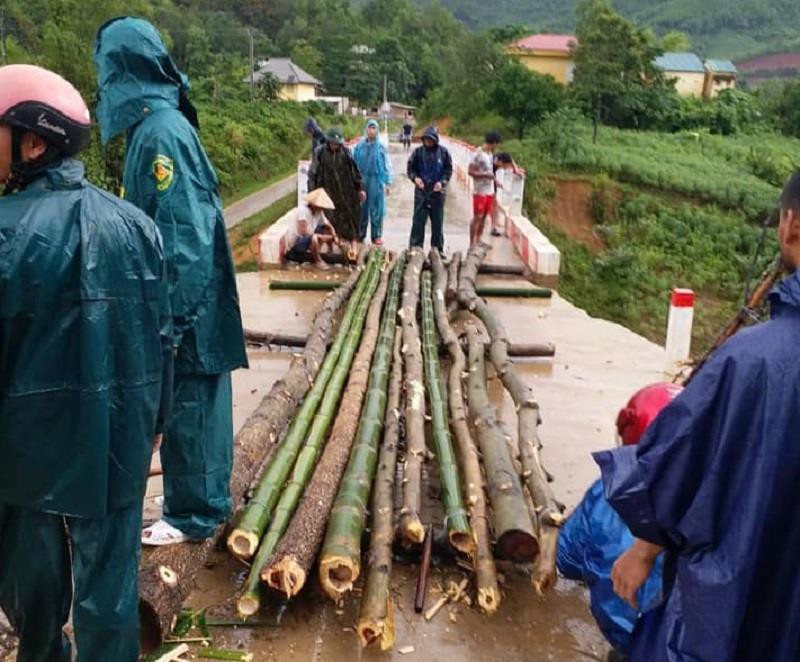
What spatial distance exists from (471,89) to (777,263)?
43.6m

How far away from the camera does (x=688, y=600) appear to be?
6.04 feet

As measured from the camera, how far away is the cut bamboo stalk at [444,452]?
361cm

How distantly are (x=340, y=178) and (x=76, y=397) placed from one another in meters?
8.28

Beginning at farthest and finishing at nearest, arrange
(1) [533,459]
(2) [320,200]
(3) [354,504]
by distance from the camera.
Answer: (2) [320,200] → (1) [533,459] → (3) [354,504]

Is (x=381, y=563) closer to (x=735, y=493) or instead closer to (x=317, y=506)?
(x=317, y=506)

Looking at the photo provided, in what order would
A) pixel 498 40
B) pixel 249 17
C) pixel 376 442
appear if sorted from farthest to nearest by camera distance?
pixel 249 17 → pixel 498 40 → pixel 376 442

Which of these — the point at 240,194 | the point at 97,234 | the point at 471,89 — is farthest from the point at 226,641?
the point at 471,89

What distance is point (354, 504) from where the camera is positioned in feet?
12.3

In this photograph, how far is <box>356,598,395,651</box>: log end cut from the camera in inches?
122

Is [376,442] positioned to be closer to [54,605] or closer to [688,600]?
[54,605]

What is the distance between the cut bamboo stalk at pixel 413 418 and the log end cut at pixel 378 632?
0.51 meters

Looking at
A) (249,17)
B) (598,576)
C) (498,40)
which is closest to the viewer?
(598,576)

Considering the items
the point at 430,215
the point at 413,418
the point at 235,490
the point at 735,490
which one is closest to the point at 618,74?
the point at 430,215

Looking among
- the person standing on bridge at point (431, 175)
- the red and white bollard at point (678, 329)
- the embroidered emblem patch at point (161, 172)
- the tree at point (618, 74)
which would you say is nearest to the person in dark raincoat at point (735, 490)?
the embroidered emblem patch at point (161, 172)
